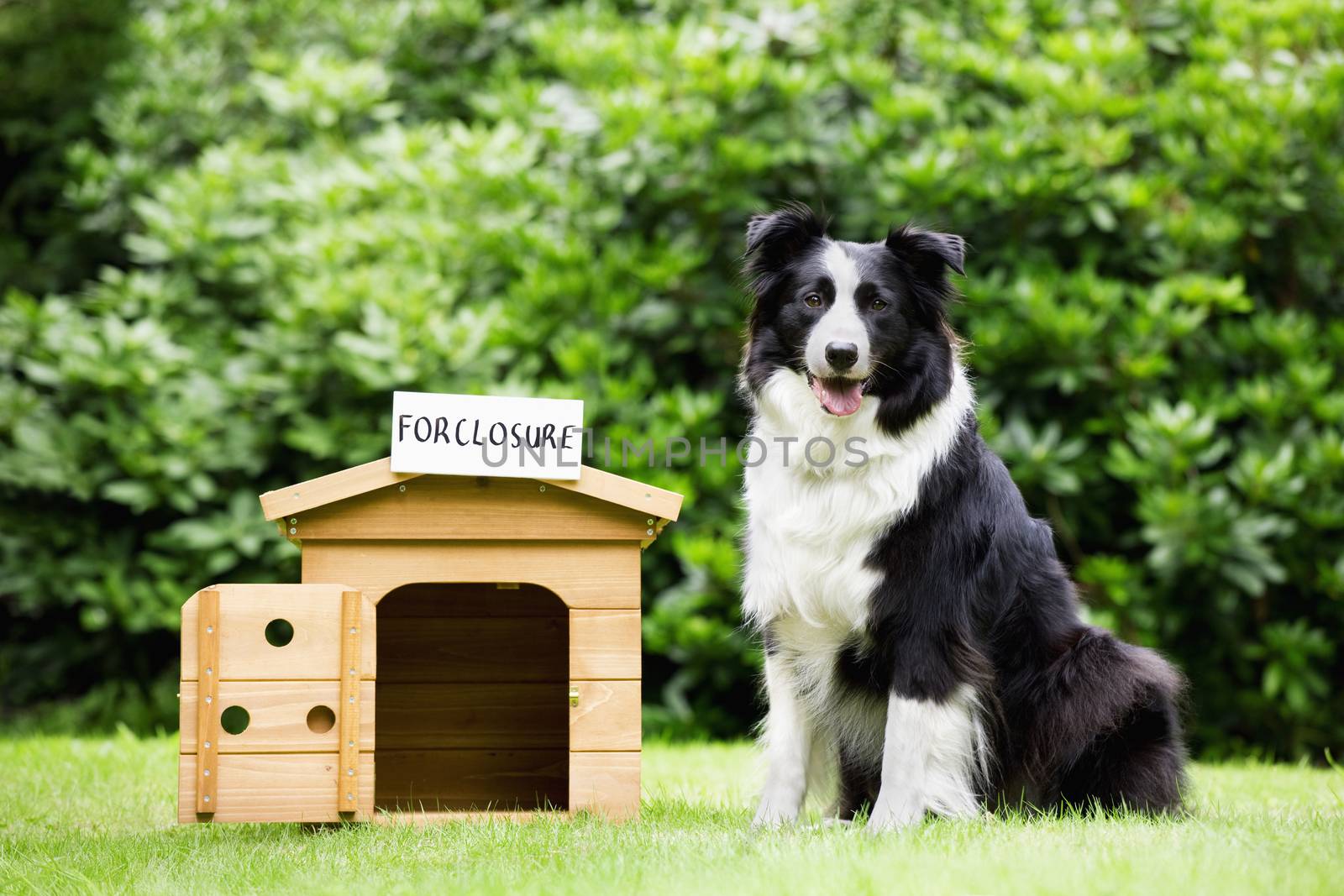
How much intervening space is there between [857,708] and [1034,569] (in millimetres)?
562

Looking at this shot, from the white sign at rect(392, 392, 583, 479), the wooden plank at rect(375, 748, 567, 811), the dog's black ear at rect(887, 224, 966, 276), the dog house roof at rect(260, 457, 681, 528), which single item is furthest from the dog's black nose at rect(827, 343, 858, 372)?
the wooden plank at rect(375, 748, 567, 811)

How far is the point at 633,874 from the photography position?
2.36m

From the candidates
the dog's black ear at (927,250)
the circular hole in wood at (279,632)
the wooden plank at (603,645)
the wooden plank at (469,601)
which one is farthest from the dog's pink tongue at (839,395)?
the circular hole in wood at (279,632)

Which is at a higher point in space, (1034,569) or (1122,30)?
(1122,30)

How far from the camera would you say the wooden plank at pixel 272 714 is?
283 centimetres

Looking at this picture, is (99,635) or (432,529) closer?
(432,529)

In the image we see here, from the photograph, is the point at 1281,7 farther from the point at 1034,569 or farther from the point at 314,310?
the point at 314,310

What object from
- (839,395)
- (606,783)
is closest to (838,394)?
(839,395)

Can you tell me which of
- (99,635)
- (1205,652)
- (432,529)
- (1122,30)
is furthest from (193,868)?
(1122,30)

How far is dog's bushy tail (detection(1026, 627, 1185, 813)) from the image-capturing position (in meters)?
3.04

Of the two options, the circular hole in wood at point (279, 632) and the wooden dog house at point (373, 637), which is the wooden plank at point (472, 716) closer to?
the wooden dog house at point (373, 637)

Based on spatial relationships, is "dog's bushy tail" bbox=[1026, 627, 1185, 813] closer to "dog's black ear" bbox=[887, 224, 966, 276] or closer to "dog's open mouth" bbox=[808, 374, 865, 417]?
"dog's open mouth" bbox=[808, 374, 865, 417]

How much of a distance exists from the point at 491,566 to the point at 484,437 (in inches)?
12.6

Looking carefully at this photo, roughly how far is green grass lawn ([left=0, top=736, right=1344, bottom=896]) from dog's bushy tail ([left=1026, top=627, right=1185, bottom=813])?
152mm
